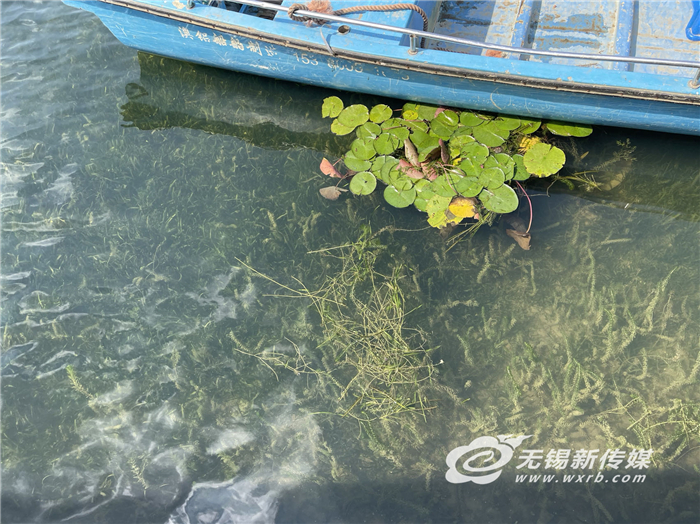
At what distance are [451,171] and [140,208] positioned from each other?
2399mm

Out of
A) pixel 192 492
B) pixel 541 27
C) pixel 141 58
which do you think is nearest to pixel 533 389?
pixel 192 492

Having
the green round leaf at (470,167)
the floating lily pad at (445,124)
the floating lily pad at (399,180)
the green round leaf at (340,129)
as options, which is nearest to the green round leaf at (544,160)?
the green round leaf at (470,167)

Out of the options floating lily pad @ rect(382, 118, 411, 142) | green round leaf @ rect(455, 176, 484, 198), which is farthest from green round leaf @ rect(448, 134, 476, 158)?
floating lily pad @ rect(382, 118, 411, 142)

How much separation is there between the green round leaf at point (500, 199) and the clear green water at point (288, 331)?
150mm

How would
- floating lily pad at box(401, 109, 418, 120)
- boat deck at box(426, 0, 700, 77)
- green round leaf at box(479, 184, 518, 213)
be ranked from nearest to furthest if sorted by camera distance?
green round leaf at box(479, 184, 518, 213) → boat deck at box(426, 0, 700, 77) → floating lily pad at box(401, 109, 418, 120)

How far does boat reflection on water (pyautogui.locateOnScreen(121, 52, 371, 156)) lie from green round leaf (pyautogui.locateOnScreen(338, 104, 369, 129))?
0.45 ft

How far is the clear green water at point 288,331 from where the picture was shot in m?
2.92

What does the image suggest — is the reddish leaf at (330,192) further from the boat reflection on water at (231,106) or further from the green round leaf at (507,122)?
the green round leaf at (507,122)

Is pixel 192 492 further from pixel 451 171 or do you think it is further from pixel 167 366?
pixel 451 171

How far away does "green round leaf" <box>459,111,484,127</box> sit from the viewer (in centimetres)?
369

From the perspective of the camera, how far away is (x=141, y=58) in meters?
4.38

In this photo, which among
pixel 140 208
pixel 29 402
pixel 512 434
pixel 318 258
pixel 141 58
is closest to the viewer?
pixel 512 434

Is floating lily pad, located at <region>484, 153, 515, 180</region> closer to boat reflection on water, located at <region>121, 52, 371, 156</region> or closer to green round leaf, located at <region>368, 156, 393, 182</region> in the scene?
green round leaf, located at <region>368, 156, 393, 182</region>

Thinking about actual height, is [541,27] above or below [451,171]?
above
